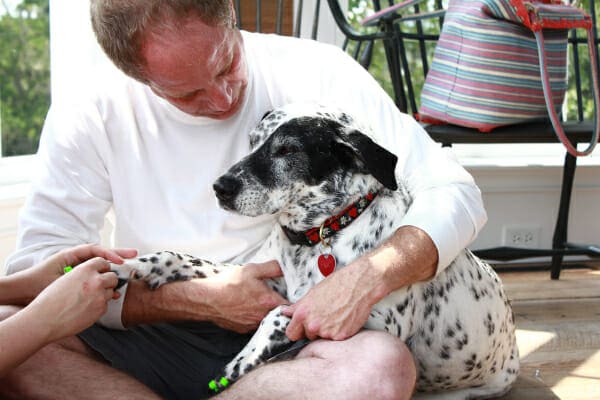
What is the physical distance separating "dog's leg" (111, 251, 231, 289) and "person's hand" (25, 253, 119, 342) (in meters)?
0.16

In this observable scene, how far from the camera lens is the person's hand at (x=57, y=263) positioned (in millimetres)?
1879

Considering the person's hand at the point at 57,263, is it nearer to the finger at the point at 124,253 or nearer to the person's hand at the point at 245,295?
the finger at the point at 124,253

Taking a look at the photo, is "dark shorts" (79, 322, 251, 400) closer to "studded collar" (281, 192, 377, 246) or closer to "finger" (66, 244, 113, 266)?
"finger" (66, 244, 113, 266)

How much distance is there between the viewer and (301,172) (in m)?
1.87

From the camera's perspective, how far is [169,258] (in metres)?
1.99

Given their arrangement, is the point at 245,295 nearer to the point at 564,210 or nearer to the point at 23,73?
the point at 23,73

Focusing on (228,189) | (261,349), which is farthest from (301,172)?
(261,349)

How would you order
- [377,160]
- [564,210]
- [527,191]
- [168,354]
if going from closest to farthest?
[377,160] → [168,354] → [564,210] → [527,191]

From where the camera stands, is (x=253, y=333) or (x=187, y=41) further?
(x=253, y=333)

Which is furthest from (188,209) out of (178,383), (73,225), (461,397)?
(461,397)

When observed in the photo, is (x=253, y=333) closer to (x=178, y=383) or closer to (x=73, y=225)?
(x=178, y=383)

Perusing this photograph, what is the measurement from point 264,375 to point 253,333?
0.27 m

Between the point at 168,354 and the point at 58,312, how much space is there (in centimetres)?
40

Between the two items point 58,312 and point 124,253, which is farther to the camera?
point 124,253
